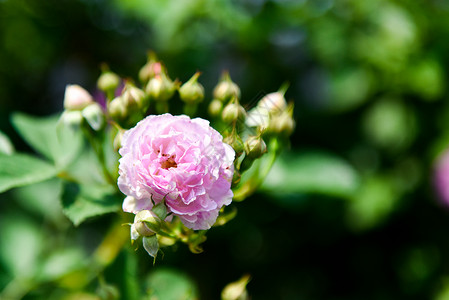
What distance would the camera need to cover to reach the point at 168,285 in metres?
1.45

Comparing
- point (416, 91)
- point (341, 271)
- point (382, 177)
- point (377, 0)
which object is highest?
point (377, 0)

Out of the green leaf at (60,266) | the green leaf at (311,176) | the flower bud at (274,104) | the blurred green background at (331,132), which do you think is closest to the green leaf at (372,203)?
the blurred green background at (331,132)

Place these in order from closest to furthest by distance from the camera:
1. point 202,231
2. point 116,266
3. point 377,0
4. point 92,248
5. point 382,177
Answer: point 202,231 → point 116,266 → point 377,0 → point 382,177 → point 92,248

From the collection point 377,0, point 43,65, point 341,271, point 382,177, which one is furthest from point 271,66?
point 43,65

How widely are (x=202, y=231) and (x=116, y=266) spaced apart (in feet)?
1.49

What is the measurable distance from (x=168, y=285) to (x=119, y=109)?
573mm

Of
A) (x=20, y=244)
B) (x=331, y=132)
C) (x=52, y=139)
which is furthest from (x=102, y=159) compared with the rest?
(x=331, y=132)

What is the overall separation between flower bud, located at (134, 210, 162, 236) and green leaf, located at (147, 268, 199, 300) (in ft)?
1.66

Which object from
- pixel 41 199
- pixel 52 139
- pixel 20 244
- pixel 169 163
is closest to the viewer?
pixel 169 163

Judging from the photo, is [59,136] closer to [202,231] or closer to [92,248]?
[202,231]

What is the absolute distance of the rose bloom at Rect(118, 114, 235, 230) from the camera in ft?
3.03

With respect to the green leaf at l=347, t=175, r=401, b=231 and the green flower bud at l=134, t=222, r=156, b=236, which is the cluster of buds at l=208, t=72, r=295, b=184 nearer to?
the green flower bud at l=134, t=222, r=156, b=236

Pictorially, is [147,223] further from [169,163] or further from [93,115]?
[93,115]

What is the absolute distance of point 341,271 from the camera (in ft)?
7.71
